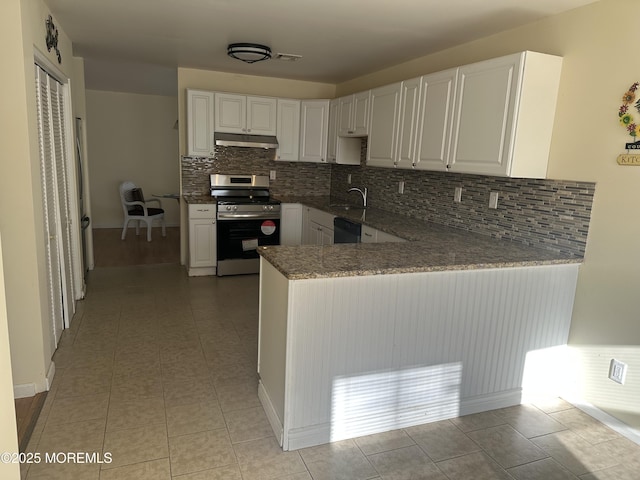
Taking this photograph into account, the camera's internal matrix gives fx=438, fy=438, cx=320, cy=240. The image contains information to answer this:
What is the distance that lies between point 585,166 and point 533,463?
1666 mm

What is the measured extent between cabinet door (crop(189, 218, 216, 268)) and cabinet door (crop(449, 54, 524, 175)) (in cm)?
290

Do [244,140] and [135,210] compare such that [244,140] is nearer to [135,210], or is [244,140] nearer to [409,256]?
[135,210]

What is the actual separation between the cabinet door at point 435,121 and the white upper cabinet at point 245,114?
2326 millimetres

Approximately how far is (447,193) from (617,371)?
1802mm

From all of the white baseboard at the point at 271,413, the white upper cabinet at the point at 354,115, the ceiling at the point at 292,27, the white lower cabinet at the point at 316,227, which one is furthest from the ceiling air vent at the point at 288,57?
the white baseboard at the point at 271,413

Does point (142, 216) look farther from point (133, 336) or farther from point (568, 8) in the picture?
point (568, 8)

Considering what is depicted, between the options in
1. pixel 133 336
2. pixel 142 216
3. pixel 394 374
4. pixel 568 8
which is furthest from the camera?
pixel 142 216

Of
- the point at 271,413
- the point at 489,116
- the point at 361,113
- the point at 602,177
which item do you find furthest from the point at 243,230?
the point at 602,177

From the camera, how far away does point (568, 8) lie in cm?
262

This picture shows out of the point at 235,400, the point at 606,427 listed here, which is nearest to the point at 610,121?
the point at 606,427

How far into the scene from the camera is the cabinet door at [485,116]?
8.74 feet

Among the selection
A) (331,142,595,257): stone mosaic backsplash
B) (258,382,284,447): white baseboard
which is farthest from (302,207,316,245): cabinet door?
(258,382,284,447): white baseboard

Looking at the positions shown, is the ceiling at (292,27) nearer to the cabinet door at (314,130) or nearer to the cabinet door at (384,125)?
the cabinet door at (384,125)

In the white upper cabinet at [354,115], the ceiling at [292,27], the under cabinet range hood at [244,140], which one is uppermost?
the ceiling at [292,27]
